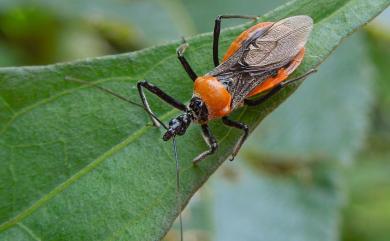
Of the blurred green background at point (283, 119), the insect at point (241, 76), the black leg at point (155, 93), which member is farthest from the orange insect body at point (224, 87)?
the blurred green background at point (283, 119)

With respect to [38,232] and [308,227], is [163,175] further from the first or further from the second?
[308,227]

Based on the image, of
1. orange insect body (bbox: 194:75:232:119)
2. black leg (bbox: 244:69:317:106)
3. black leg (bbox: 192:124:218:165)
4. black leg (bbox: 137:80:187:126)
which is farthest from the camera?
orange insect body (bbox: 194:75:232:119)

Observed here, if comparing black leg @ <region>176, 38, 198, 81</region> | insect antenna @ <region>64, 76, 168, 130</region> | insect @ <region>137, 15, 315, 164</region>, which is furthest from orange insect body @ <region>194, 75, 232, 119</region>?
insect antenna @ <region>64, 76, 168, 130</region>

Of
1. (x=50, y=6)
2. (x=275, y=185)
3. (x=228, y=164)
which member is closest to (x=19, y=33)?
(x=50, y=6)

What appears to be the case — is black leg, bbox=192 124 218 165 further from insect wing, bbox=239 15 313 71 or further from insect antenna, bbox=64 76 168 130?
insect wing, bbox=239 15 313 71

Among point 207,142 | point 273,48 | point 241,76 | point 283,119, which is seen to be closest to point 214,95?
point 241,76

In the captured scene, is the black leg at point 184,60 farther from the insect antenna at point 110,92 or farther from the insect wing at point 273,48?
the insect wing at point 273,48
